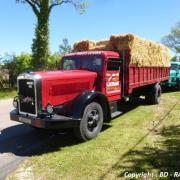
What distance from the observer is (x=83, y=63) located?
9859mm

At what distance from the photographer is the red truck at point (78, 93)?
7836 millimetres

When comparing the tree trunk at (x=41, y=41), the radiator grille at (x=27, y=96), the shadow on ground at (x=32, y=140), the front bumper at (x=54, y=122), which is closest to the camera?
the front bumper at (x=54, y=122)

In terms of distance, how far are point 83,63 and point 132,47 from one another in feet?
6.35

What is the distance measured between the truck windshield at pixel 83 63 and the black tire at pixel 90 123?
1.39 m

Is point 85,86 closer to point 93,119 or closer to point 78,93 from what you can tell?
point 78,93

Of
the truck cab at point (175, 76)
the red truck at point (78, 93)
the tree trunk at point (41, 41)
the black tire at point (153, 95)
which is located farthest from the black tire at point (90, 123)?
the tree trunk at point (41, 41)

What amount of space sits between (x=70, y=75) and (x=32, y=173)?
10.1 feet

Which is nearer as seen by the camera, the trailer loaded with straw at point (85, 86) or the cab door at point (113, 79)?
the trailer loaded with straw at point (85, 86)

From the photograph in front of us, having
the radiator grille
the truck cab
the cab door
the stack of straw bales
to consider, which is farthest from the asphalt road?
the truck cab

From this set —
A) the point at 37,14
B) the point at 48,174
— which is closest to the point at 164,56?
the point at 48,174

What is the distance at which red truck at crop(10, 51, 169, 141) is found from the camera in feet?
25.7

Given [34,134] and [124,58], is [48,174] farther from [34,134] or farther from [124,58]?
[124,58]

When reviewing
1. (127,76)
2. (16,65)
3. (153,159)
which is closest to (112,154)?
(153,159)

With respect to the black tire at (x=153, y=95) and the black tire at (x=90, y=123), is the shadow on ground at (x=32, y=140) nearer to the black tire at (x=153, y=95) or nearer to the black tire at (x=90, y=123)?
the black tire at (x=90, y=123)
